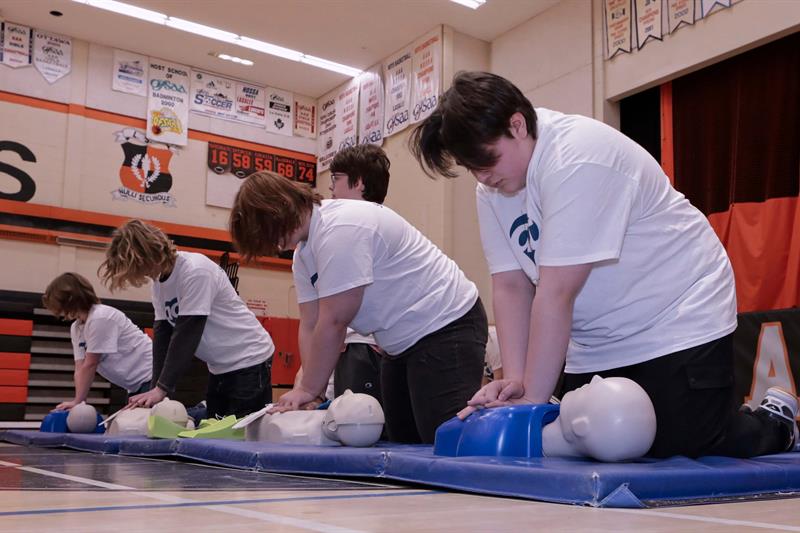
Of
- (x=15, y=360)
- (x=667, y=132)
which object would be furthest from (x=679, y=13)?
(x=15, y=360)

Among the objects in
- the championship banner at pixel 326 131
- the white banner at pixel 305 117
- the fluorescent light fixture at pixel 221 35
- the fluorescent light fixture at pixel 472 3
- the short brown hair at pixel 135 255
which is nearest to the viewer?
the short brown hair at pixel 135 255

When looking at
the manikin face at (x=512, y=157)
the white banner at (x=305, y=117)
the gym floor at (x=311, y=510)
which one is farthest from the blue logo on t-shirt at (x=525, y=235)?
the white banner at (x=305, y=117)

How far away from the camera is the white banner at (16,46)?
792 centimetres

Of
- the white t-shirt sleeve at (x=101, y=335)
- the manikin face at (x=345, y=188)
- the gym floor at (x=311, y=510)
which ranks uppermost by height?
the manikin face at (x=345, y=188)

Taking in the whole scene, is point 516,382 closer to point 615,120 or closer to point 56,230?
point 615,120

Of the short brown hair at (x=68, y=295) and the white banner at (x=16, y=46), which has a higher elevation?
the white banner at (x=16, y=46)

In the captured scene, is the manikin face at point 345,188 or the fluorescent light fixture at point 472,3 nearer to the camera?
the manikin face at point 345,188

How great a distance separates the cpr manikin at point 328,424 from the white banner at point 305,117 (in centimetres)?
749

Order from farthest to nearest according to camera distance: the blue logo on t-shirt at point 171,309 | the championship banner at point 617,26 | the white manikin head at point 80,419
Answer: the championship banner at point 617,26, the white manikin head at point 80,419, the blue logo on t-shirt at point 171,309

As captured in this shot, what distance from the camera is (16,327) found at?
6957 millimetres

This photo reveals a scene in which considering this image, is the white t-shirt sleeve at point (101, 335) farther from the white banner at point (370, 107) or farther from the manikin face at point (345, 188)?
the white banner at point (370, 107)

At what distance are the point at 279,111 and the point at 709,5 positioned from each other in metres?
5.41

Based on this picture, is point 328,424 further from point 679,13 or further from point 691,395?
point 679,13

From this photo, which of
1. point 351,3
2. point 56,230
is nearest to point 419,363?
point 351,3
